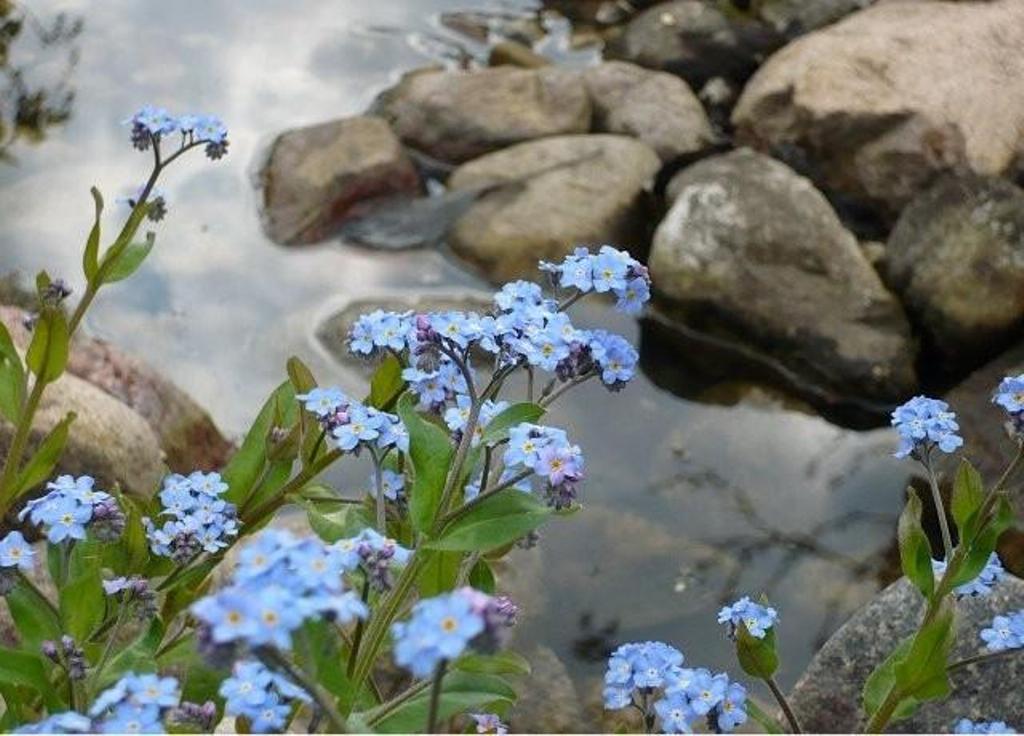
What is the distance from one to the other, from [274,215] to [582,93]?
169 cm

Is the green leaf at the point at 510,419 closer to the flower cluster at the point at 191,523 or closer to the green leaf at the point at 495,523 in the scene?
the green leaf at the point at 495,523

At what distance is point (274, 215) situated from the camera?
6426 millimetres

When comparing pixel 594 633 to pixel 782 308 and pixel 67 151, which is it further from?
pixel 67 151

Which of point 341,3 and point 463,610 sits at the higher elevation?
point 463,610

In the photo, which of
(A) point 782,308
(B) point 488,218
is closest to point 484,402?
(A) point 782,308

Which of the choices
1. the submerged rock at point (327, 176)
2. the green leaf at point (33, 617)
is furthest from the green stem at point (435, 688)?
the submerged rock at point (327, 176)

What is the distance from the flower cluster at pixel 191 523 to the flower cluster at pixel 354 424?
181 millimetres

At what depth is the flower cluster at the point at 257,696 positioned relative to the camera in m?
1.38

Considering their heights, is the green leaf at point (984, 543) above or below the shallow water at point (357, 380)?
above

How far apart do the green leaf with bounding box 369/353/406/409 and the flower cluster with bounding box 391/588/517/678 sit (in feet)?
3.56

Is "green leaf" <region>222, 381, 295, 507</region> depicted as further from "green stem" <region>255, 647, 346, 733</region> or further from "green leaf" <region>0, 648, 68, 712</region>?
"green stem" <region>255, 647, 346, 733</region>

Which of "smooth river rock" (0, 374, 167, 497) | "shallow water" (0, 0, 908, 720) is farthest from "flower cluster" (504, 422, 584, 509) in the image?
"shallow water" (0, 0, 908, 720)

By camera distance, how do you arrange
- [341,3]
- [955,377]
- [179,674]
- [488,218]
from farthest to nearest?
[341,3] < [488,218] < [955,377] < [179,674]

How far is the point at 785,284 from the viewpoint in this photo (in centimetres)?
571
